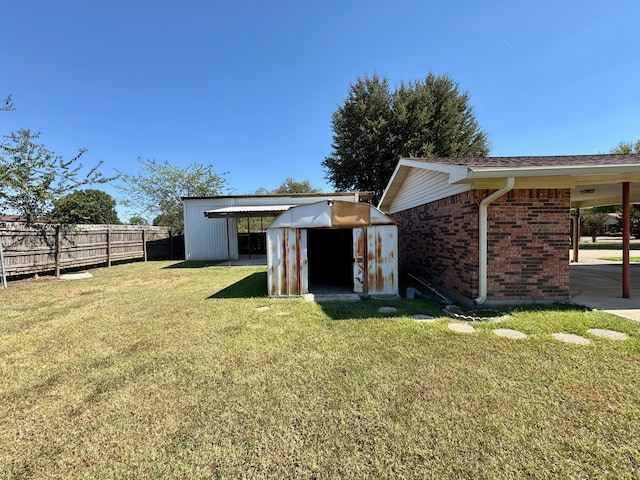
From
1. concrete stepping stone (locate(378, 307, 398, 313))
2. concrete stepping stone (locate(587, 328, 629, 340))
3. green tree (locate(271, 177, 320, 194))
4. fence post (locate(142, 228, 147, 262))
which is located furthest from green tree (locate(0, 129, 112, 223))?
green tree (locate(271, 177, 320, 194))

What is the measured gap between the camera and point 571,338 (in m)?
3.83

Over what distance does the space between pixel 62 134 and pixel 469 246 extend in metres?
17.8

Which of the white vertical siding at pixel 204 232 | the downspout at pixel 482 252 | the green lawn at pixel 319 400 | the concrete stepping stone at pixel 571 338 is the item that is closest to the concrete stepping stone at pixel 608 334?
the green lawn at pixel 319 400

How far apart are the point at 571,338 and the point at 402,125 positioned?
18.9 metres

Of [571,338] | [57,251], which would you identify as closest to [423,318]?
[571,338]

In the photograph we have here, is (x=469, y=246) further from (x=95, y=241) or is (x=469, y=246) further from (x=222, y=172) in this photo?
(x=222, y=172)

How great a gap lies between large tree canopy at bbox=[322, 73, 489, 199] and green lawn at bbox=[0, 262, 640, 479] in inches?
673

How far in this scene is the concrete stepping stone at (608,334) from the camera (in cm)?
381

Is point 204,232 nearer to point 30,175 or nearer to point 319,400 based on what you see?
point 30,175

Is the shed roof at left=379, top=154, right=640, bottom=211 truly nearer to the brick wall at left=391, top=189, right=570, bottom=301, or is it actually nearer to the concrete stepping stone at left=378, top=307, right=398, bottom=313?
the brick wall at left=391, top=189, right=570, bottom=301

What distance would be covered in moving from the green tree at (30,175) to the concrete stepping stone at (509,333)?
14.1 m

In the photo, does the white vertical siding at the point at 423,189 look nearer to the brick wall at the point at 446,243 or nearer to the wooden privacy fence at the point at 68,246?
the brick wall at the point at 446,243

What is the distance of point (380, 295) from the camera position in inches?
264

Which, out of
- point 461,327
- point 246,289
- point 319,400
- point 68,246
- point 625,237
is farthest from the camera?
point 68,246
